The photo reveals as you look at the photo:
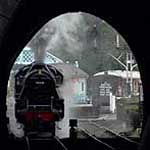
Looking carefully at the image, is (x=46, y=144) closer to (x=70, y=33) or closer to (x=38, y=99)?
(x=38, y=99)

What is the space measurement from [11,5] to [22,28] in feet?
18.0

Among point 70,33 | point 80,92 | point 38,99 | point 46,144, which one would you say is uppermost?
point 70,33

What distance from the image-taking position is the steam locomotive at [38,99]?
18.4 metres

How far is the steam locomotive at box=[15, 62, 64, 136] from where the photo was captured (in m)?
18.4

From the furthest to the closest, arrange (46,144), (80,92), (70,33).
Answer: (80,92) → (70,33) → (46,144)

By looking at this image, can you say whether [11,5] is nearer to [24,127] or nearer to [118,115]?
[24,127]

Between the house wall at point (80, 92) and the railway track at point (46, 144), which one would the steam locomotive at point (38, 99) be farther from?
the house wall at point (80, 92)

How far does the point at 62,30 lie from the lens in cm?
4159

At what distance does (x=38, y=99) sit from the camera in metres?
19.0

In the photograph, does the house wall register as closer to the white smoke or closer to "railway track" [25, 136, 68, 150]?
the white smoke

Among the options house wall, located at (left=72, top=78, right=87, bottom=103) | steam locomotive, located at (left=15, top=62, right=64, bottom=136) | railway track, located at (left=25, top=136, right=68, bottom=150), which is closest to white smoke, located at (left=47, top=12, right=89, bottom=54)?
house wall, located at (left=72, top=78, right=87, bottom=103)

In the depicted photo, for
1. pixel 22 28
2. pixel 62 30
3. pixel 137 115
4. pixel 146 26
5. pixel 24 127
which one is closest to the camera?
pixel 146 26

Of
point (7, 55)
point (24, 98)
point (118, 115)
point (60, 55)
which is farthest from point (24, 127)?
point (60, 55)

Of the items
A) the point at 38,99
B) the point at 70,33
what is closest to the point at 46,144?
the point at 38,99
